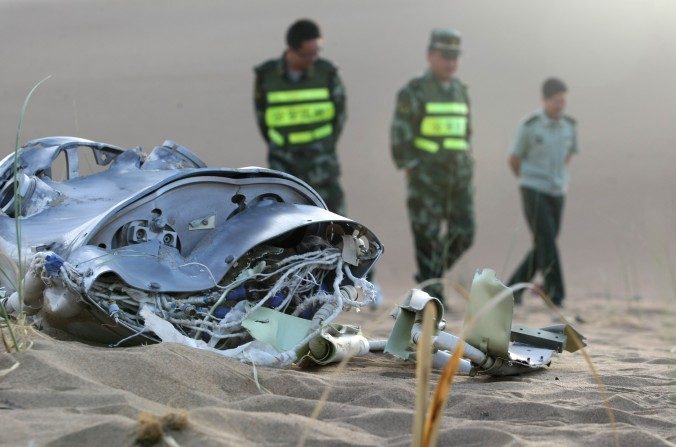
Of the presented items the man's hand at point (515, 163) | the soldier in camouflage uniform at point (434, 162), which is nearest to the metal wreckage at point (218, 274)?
the soldier in camouflage uniform at point (434, 162)

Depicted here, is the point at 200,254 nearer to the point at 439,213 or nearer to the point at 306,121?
Result: the point at 306,121

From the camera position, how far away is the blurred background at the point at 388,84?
17906 mm

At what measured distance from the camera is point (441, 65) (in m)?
10.7

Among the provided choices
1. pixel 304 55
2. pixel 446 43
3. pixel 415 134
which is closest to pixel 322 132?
pixel 304 55

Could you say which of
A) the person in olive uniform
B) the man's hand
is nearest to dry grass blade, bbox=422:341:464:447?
the person in olive uniform

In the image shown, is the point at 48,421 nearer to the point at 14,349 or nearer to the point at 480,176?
the point at 14,349

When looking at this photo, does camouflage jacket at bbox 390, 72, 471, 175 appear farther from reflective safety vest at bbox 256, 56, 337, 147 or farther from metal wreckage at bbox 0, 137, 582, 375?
metal wreckage at bbox 0, 137, 582, 375

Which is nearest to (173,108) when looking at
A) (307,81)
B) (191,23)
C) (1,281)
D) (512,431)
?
(191,23)

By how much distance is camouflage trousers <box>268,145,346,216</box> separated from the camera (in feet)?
33.3

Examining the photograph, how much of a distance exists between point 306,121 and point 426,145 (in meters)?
1.04

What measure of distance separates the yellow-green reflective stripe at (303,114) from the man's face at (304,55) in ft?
1.10

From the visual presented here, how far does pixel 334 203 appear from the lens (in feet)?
33.6

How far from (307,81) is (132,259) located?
5.84 m

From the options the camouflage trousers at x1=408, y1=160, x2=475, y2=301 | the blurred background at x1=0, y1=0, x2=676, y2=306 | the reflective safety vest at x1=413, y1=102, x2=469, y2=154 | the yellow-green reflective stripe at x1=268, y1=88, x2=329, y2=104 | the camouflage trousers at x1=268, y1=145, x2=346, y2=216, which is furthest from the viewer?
the blurred background at x1=0, y1=0, x2=676, y2=306
